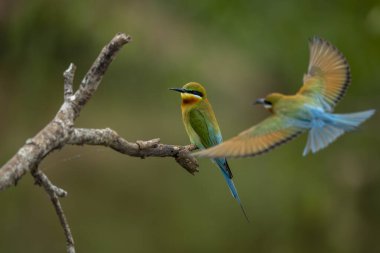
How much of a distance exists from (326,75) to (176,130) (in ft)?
7.79

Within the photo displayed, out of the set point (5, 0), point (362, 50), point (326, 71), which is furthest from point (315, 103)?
point (5, 0)

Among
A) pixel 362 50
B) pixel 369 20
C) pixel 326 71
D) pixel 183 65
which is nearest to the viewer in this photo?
pixel 326 71

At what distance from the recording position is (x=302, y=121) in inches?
56.9

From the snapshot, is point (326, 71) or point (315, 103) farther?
point (326, 71)

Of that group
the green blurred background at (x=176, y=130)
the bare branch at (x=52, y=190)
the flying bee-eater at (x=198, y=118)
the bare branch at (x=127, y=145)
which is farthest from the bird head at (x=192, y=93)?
the green blurred background at (x=176, y=130)

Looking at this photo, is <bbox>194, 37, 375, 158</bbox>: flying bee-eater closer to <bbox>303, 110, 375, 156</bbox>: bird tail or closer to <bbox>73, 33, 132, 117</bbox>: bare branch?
<bbox>303, 110, 375, 156</bbox>: bird tail

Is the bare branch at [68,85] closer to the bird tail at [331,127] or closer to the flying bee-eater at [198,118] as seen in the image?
the bird tail at [331,127]

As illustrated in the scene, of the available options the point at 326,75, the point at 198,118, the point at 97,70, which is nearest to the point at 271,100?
the point at 326,75

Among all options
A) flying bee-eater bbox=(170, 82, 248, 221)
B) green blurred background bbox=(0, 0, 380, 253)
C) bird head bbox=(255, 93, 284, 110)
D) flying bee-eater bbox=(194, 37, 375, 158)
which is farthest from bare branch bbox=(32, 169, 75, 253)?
green blurred background bbox=(0, 0, 380, 253)

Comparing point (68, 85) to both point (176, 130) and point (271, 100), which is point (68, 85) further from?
point (176, 130)

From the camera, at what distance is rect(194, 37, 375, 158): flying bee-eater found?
4.57 feet

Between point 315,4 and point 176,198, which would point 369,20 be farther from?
point 176,198

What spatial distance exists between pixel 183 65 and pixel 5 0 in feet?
3.00

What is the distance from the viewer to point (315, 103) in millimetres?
1517
